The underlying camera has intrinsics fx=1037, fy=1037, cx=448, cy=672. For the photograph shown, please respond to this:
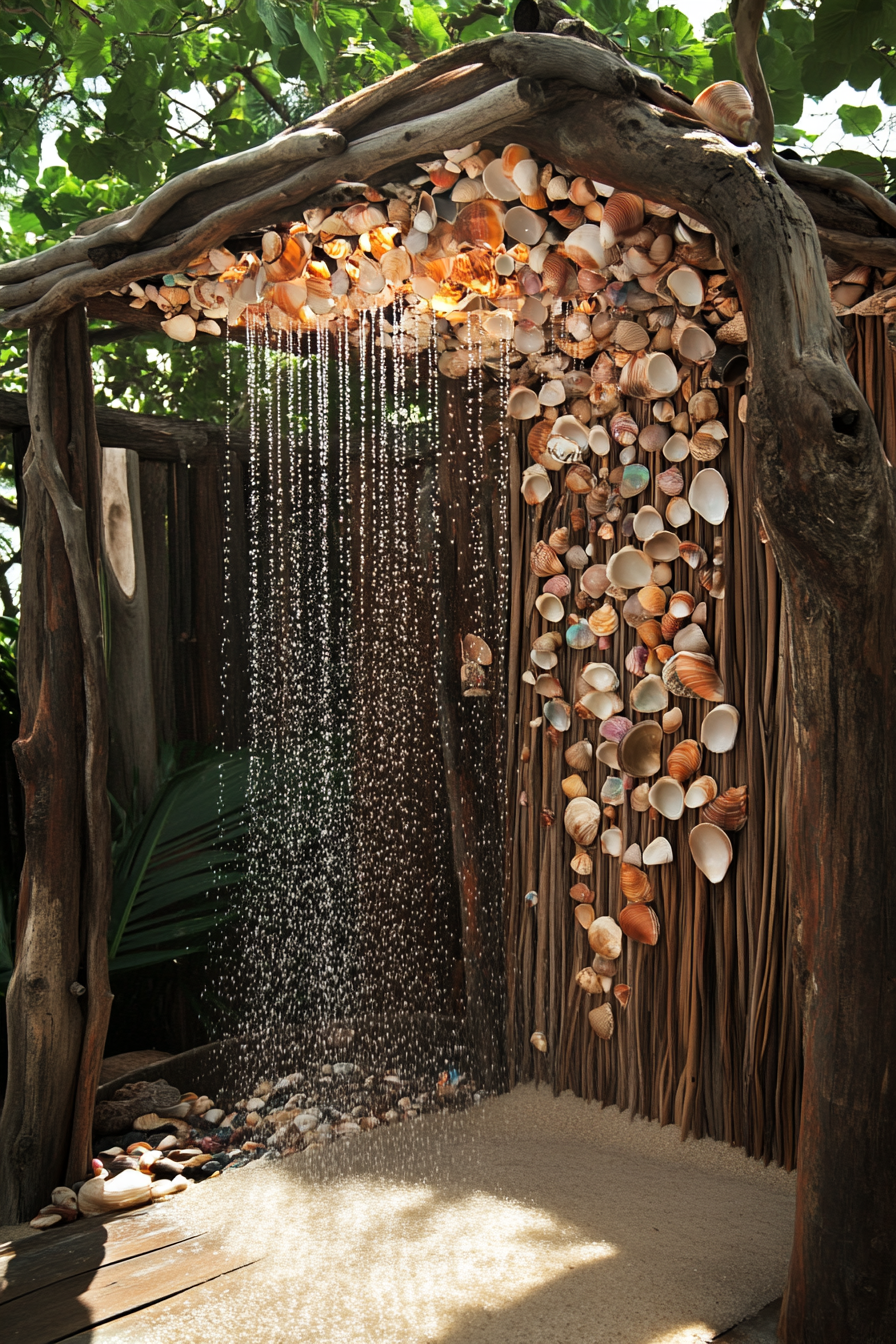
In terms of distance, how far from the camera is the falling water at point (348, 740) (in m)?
3.04

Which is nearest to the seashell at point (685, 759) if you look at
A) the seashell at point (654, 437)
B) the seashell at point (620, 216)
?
the seashell at point (654, 437)

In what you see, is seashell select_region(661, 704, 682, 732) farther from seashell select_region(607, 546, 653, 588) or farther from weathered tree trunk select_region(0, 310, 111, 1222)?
weathered tree trunk select_region(0, 310, 111, 1222)

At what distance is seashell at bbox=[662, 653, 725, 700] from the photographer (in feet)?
7.02

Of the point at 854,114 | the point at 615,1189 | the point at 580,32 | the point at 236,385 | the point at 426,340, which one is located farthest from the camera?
the point at 236,385

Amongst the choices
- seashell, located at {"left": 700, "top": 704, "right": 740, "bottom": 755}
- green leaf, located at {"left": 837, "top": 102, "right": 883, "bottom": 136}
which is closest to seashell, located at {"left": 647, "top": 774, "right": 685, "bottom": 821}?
seashell, located at {"left": 700, "top": 704, "right": 740, "bottom": 755}

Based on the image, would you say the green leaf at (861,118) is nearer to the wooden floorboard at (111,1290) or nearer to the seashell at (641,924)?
the seashell at (641,924)

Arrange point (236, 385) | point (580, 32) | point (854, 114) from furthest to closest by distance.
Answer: point (236, 385), point (854, 114), point (580, 32)

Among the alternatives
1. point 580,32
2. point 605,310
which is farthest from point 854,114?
point 580,32

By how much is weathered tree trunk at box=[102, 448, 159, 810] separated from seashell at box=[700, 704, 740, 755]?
1830 millimetres

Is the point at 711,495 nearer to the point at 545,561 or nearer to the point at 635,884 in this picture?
the point at 545,561

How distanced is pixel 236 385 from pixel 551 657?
94.6 inches

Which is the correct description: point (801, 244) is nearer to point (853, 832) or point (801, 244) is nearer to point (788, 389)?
point (788, 389)

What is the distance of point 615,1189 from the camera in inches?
79.2

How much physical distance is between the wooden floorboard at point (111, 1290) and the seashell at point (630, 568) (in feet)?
4.95
